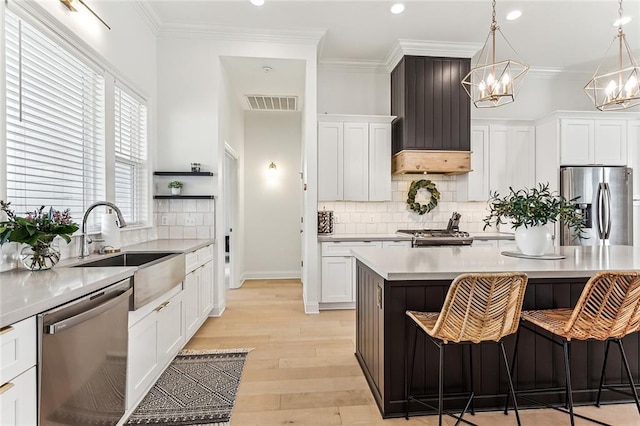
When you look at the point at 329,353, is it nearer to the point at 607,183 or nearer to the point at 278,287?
the point at 278,287

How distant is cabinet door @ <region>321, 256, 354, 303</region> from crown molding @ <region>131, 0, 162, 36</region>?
3273 millimetres

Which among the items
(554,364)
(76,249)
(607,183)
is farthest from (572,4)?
(76,249)

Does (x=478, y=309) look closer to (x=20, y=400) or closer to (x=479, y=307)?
(x=479, y=307)

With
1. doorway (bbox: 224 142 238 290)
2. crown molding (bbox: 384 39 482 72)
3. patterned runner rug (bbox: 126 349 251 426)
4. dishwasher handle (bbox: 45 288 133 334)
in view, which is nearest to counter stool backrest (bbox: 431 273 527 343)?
patterned runner rug (bbox: 126 349 251 426)

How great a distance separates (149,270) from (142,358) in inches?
22.0

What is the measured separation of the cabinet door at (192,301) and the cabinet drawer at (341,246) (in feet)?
5.00

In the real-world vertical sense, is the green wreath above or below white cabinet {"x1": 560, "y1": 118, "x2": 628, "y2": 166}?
below

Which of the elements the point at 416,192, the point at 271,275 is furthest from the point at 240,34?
the point at 271,275

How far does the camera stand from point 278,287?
526 cm

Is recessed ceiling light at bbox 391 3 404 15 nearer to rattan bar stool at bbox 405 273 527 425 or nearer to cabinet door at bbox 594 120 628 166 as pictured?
rattan bar stool at bbox 405 273 527 425

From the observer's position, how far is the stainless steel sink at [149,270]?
198 cm

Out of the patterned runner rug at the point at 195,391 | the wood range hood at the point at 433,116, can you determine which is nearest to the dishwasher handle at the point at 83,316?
the patterned runner rug at the point at 195,391

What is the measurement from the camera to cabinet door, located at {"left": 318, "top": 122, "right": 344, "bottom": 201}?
4.30 meters

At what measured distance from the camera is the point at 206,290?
3584 mm
